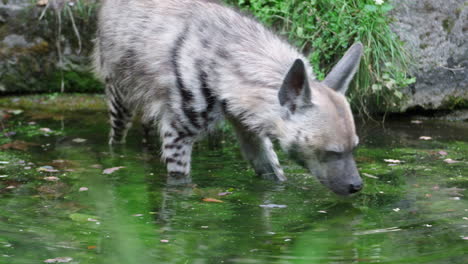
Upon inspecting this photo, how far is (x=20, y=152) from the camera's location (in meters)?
5.43

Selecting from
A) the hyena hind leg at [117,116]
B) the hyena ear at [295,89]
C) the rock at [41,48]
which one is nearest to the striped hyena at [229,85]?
the hyena ear at [295,89]

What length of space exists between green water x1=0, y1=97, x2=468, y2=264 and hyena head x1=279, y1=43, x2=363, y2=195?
0.63 feet

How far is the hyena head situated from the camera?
157 inches

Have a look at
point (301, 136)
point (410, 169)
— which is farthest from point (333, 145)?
point (410, 169)

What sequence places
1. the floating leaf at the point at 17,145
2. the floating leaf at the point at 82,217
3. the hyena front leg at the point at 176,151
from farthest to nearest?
the floating leaf at the point at 17,145
the hyena front leg at the point at 176,151
the floating leaf at the point at 82,217

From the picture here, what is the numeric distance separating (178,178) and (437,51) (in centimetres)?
347

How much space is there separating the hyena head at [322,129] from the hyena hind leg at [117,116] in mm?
2248

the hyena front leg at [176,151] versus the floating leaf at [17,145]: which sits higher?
the hyena front leg at [176,151]

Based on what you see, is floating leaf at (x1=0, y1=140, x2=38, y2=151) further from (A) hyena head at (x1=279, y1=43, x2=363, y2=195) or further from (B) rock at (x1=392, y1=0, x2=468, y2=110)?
(B) rock at (x1=392, y1=0, x2=468, y2=110)

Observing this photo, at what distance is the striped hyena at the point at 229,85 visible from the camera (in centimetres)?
403

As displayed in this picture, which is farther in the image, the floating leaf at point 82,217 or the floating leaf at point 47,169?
the floating leaf at point 47,169

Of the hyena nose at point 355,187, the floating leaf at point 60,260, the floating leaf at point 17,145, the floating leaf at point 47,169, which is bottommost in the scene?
the floating leaf at point 17,145

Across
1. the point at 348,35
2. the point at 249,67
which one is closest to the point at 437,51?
the point at 348,35

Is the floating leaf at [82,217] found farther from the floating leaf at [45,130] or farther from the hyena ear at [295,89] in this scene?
the floating leaf at [45,130]
